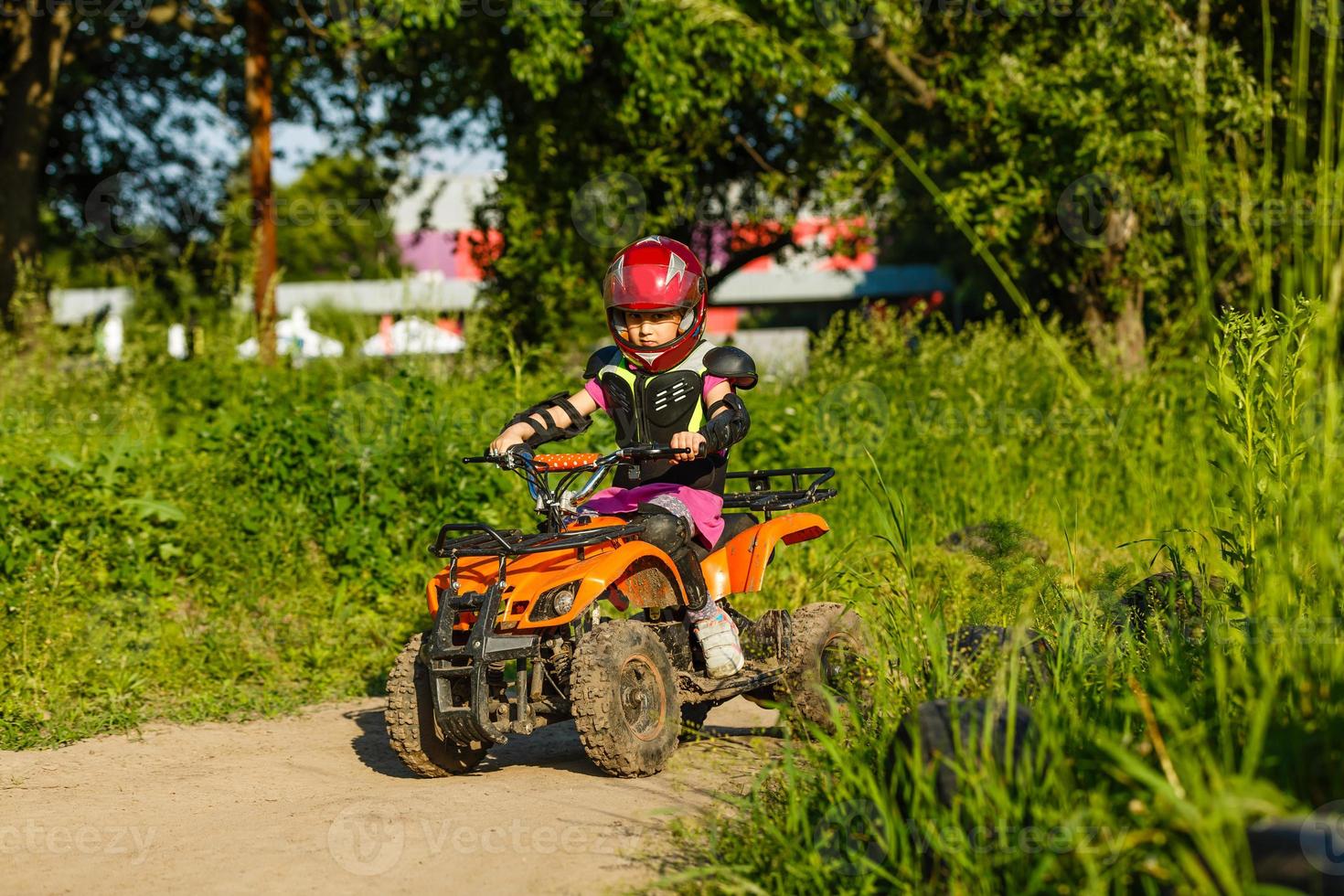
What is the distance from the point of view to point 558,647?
17.1 feet

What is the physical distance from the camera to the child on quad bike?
5.58 metres

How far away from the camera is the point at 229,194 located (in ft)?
75.4

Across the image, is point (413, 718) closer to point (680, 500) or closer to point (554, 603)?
point (554, 603)

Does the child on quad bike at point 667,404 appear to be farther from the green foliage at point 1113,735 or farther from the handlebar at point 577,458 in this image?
the green foliage at point 1113,735

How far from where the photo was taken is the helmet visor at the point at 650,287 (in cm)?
561

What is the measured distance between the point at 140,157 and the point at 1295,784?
22.2m

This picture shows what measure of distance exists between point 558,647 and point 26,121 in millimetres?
14513

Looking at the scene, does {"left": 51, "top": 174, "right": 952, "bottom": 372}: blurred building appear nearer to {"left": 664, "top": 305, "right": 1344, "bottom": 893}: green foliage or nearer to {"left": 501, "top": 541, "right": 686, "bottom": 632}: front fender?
{"left": 501, "top": 541, "right": 686, "bottom": 632}: front fender

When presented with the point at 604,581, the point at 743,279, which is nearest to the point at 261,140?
the point at 604,581

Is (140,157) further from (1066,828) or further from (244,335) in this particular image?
(1066,828)

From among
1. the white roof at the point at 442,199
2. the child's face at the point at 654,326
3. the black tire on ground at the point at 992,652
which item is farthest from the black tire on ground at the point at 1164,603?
the white roof at the point at 442,199

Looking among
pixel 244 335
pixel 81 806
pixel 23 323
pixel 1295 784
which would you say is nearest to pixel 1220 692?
pixel 1295 784

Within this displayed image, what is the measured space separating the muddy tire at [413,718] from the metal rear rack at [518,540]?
0.37 m

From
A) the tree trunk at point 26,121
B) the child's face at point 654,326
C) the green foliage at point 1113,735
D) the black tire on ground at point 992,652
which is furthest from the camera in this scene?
the tree trunk at point 26,121
